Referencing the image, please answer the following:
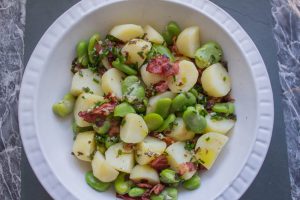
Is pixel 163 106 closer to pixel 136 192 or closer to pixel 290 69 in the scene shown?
pixel 136 192

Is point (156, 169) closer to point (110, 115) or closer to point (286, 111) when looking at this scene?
point (110, 115)

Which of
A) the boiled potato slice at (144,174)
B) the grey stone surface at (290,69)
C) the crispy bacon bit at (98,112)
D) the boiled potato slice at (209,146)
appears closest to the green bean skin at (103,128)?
the crispy bacon bit at (98,112)

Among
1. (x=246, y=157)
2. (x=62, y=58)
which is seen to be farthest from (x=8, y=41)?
(x=246, y=157)

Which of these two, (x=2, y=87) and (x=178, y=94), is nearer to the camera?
(x=178, y=94)

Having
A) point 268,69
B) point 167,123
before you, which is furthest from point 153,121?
point 268,69

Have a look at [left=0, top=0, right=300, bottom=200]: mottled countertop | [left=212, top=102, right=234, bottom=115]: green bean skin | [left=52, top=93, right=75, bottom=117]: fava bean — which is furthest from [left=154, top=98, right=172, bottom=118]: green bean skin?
[left=0, top=0, right=300, bottom=200]: mottled countertop

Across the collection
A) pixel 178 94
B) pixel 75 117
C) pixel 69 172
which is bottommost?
pixel 69 172
